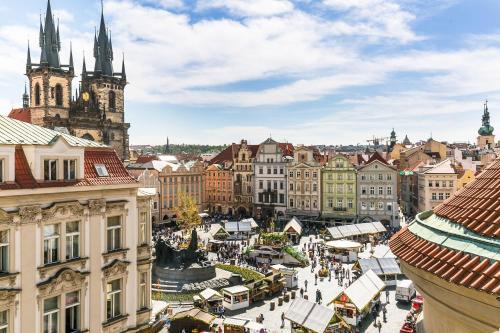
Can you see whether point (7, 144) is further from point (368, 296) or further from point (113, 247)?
point (368, 296)

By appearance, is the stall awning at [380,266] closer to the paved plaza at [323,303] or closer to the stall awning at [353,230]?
the paved plaza at [323,303]

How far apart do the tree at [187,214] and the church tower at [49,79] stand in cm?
3130

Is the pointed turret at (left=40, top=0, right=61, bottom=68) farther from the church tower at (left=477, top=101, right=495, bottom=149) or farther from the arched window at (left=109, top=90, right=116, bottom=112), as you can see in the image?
the church tower at (left=477, top=101, right=495, bottom=149)

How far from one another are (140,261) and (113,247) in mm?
1805

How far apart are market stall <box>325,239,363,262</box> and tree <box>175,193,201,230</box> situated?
20.9 meters

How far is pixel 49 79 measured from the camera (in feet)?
302

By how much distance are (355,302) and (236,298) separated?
29.6 ft

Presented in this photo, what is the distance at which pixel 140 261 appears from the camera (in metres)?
20.7

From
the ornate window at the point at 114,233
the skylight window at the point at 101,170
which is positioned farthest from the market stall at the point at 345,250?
the skylight window at the point at 101,170

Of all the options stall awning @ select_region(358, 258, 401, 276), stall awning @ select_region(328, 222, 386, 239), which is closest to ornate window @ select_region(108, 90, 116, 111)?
stall awning @ select_region(328, 222, 386, 239)

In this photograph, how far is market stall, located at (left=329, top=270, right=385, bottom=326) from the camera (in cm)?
3027

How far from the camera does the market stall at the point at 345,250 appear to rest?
4928cm

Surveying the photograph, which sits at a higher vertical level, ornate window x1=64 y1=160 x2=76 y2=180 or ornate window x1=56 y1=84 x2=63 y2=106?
ornate window x1=56 y1=84 x2=63 y2=106

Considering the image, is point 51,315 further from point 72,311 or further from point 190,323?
point 190,323
